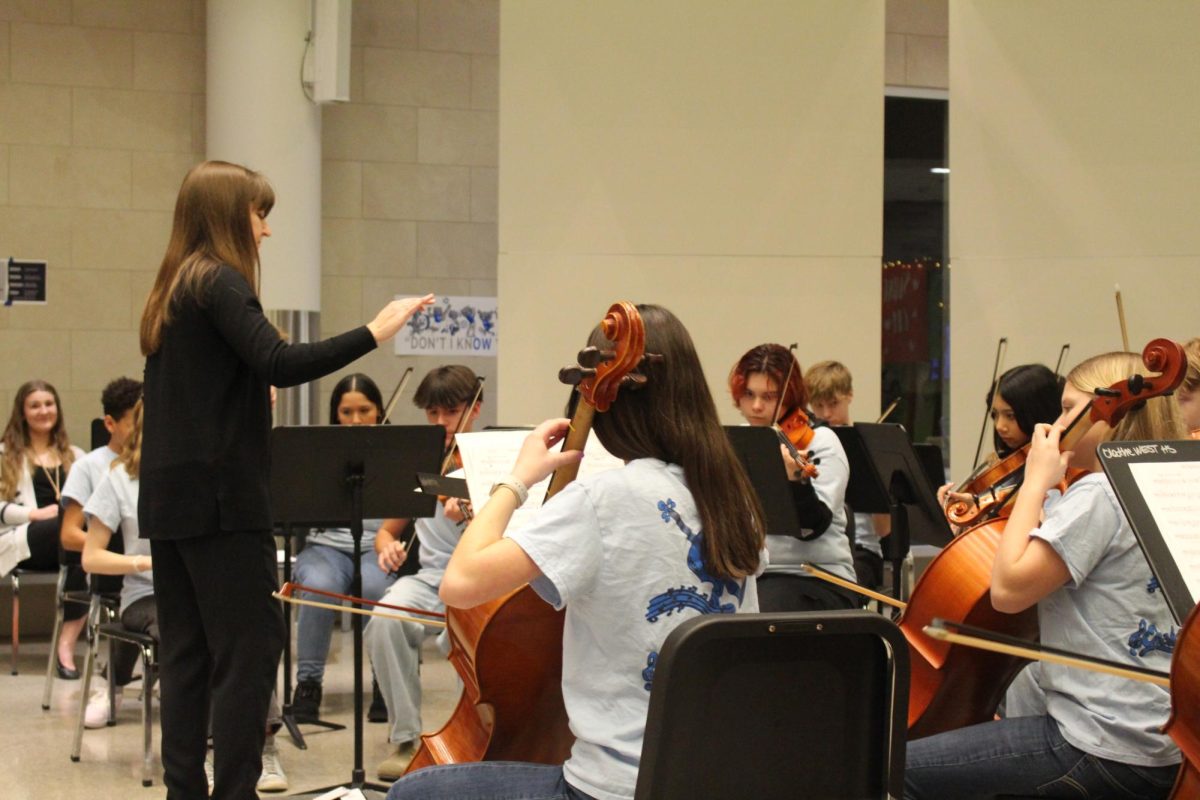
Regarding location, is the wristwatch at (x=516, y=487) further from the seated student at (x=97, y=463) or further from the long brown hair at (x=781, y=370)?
the seated student at (x=97, y=463)

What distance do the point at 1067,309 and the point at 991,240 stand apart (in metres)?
0.40

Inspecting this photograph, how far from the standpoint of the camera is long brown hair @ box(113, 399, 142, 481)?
142 inches

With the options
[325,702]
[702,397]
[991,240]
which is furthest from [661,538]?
[991,240]

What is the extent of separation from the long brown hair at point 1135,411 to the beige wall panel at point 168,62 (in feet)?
16.5

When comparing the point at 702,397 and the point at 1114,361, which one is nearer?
the point at 702,397

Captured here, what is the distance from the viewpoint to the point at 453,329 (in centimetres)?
639

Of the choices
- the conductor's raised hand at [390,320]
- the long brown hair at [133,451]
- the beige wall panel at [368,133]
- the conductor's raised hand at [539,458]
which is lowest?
the long brown hair at [133,451]

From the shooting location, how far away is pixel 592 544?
64.1 inches

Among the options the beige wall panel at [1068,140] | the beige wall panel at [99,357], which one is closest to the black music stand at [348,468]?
the beige wall panel at [1068,140]

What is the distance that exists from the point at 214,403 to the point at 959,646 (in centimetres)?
141

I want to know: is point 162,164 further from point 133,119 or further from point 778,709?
point 778,709

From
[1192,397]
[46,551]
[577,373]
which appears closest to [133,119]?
[46,551]

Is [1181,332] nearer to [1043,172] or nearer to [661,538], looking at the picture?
[1043,172]

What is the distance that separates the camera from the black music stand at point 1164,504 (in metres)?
1.71
